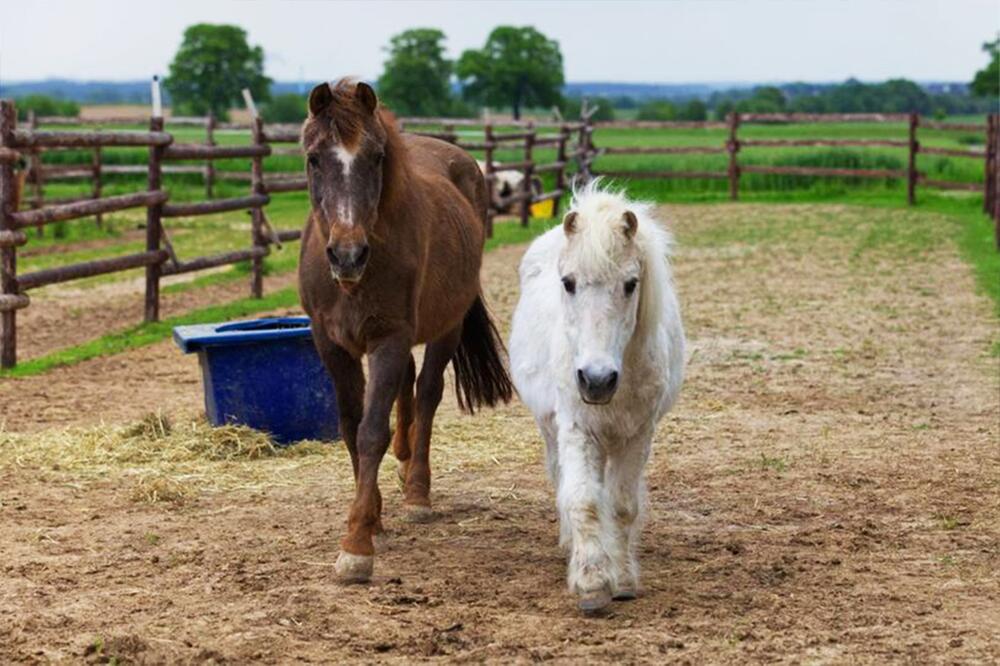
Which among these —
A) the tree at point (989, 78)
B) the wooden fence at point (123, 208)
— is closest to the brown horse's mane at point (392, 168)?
the wooden fence at point (123, 208)

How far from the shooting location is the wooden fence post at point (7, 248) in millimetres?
9672

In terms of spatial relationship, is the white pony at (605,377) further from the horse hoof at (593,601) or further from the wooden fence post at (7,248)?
the wooden fence post at (7,248)

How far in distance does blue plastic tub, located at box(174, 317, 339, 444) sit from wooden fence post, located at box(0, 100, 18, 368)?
299 centimetres

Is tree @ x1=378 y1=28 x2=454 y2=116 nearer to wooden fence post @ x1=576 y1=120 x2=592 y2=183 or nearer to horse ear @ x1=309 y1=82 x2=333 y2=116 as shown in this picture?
wooden fence post @ x1=576 y1=120 x2=592 y2=183

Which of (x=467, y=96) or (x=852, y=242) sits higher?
(x=467, y=96)

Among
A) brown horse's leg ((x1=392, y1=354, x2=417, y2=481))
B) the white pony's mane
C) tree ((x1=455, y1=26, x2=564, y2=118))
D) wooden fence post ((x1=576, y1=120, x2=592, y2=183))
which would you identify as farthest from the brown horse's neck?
tree ((x1=455, y1=26, x2=564, y2=118))

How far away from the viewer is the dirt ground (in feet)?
13.9

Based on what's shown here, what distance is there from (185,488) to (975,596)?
347cm

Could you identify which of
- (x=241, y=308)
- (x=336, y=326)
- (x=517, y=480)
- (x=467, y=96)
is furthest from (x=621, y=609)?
(x=467, y=96)

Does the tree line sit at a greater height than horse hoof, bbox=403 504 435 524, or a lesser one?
greater

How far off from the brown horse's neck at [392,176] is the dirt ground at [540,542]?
1.31 metres

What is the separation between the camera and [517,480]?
6578 millimetres

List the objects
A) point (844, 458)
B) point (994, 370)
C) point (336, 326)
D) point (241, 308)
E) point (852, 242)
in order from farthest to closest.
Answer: point (852, 242), point (241, 308), point (994, 370), point (844, 458), point (336, 326)

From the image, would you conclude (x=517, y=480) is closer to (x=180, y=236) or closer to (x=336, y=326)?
(x=336, y=326)
